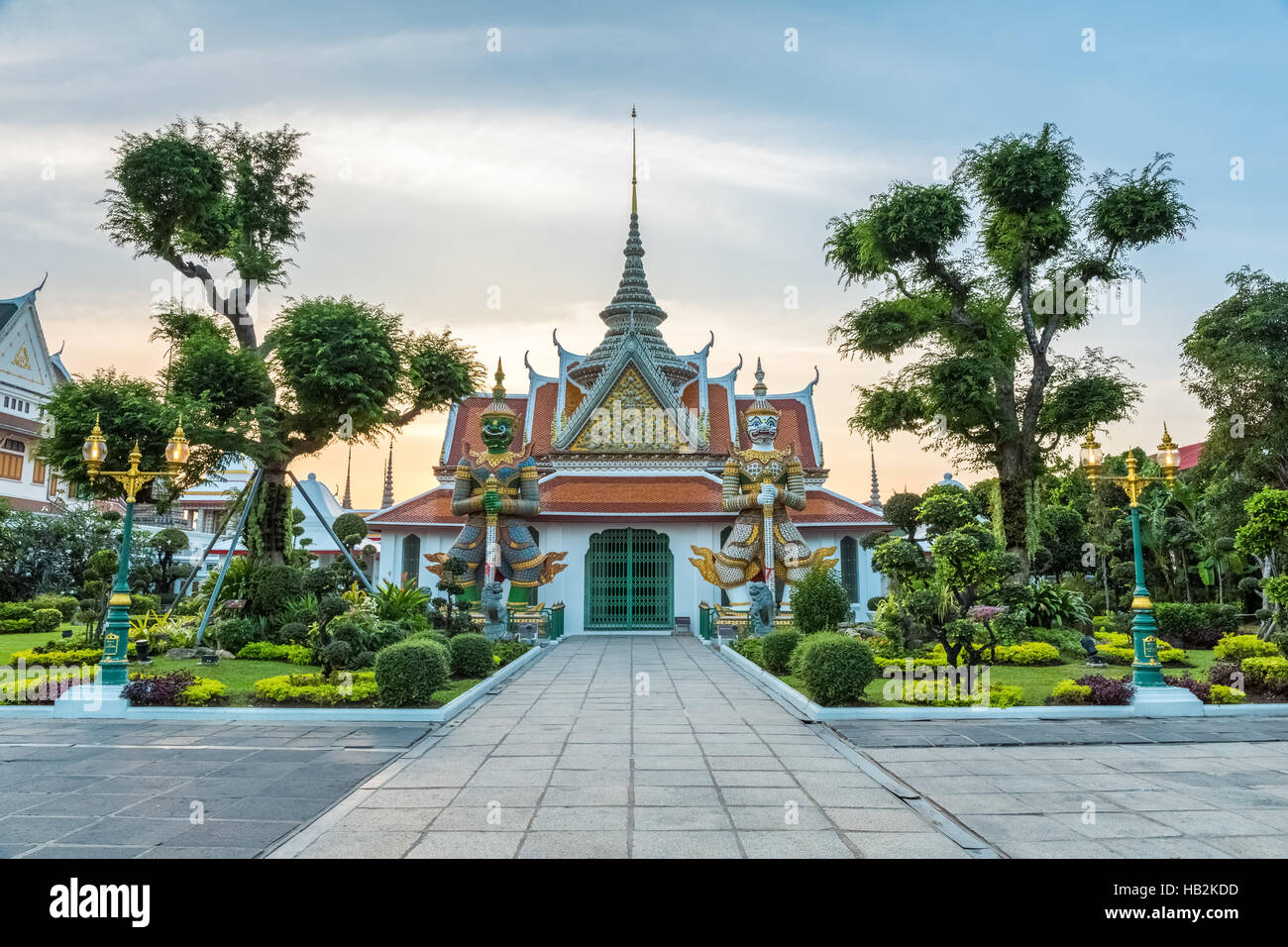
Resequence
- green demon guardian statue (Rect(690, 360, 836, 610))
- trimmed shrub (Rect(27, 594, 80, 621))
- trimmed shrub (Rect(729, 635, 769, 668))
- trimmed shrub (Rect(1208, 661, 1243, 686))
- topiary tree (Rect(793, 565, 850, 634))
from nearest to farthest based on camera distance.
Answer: trimmed shrub (Rect(1208, 661, 1243, 686)), topiary tree (Rect(793, 565, 850, 634)), trimmed shrub (Rect(729, 635, 769, 668)), green demon guardian statue (Rect(690, 360, 836, 610)), trimmed shrub (Rect(27, 594, 80, 621))

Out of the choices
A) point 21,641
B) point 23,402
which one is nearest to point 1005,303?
point 21,641

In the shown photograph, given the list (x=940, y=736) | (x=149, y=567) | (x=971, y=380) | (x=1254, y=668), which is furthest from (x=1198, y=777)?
(x=149, y=567)

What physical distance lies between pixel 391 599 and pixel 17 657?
5.80 meters

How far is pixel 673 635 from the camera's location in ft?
71.1

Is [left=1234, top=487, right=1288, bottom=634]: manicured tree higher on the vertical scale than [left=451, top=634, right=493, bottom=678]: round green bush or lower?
higher

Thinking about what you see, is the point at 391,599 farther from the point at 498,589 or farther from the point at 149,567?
the point at 149,567

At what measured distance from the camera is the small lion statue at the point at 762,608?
56.3ft

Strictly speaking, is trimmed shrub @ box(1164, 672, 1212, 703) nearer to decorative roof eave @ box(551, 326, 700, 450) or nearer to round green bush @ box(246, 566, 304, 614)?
round green bush @ box(246, 566, 304, 614)

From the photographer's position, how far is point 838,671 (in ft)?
31.1

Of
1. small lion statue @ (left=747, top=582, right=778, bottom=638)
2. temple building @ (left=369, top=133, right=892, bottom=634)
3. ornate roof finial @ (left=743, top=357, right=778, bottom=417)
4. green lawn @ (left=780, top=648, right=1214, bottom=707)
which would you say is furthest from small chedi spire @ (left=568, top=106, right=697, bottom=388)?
green lawn @ (left=780, top=648, right=1214, bottom=707)

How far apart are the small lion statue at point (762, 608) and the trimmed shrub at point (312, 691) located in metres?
9.07

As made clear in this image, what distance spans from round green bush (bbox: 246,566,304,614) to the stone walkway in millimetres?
7410

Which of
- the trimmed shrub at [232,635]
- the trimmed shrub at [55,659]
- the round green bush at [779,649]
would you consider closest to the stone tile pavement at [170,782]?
the trimmed shrub at [55,659]

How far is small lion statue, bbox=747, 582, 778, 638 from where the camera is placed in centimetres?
1717
